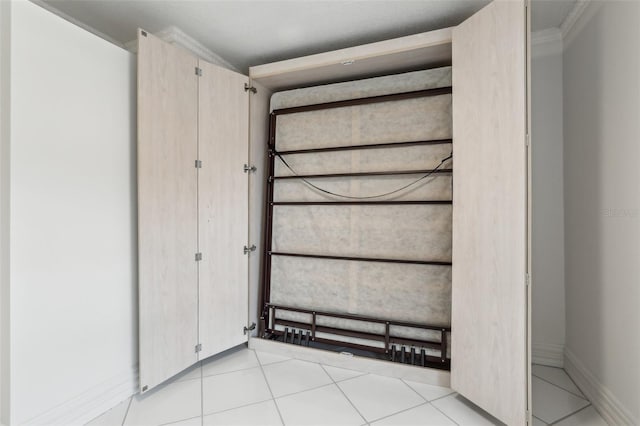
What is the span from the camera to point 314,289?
2.77 metres

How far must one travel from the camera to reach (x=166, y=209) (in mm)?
2170

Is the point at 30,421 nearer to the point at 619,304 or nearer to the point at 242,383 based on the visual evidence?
the point at 242,383

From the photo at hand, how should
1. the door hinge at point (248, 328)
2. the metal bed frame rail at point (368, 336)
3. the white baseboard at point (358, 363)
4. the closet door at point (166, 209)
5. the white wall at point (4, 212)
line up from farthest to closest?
the door hinge at point (248, 328) → the metal bed frame rail at point (368, 336) → the white baseboard at point (358, 363) → the closet door at point (166, 209) → the white wall at point (4, 212)

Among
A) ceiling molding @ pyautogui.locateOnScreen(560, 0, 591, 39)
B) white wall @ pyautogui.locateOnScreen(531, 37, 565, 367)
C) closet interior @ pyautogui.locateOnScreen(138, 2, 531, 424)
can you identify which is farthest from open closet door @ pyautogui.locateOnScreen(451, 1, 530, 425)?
white wall @ pyautogui.locateOnScreen(531, 37, 565, 367)

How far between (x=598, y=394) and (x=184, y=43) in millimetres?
3745

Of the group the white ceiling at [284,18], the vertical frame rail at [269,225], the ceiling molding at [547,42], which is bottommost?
the vertical frame rail at [269,225]

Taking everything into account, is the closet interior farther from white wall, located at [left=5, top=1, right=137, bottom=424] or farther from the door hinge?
white wall, located at [left=5, top=1, right=137, bottom=424]

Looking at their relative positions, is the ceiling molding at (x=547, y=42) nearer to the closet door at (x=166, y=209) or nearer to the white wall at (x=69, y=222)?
the closet door at (x=166, y=209)

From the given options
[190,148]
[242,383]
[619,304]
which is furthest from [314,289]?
[619,304]

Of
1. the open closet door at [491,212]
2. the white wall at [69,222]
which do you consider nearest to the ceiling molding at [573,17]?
the open closet door at [491,212]

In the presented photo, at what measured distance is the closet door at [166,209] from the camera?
2.03 meters

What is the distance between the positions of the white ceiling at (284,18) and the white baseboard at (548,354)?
2.45 m

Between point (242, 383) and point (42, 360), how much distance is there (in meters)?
1.18

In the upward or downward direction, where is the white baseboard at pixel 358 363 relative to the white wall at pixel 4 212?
downward
